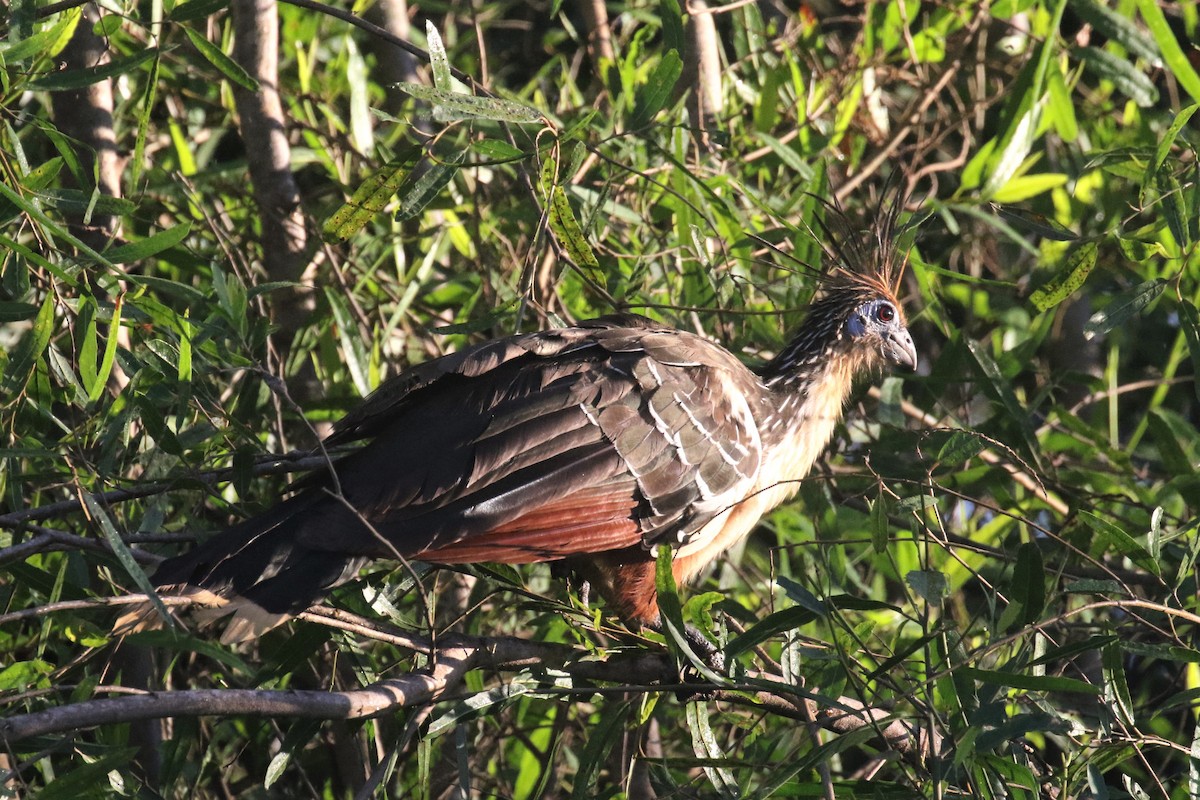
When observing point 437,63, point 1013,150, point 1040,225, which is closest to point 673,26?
point 437,63

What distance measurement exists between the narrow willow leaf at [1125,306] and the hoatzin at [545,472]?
0.86 metres

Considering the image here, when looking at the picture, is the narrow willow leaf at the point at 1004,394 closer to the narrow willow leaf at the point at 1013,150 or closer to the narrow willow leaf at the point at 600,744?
the narrow willow leaf at the point at 1013,150

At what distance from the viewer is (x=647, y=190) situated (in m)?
4.26

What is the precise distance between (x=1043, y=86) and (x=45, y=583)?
11.7ft

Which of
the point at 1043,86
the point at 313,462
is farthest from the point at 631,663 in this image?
the point at 1043,86

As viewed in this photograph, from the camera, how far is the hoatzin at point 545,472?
9.32ft

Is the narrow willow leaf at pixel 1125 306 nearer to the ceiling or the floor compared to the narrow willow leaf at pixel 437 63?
nearer to the floor

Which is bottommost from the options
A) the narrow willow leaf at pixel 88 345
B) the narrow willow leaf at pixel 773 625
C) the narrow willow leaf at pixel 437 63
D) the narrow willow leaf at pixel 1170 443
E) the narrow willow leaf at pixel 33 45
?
the narrow willow leaf at pixel 1170 443

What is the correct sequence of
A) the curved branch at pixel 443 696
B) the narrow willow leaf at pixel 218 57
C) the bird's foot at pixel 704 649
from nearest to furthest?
the curved branch at pixel 443 696 → the narrow willow leaf at pixel 218 57 → the bird's foot at pixel 704 649

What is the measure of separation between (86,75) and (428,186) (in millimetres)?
963

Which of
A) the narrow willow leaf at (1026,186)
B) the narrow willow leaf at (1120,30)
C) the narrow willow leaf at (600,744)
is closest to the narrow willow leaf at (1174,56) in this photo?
the narrow willow leaf at (1120,30)

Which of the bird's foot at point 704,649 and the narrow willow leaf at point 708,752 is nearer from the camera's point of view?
the narrow willow leaf at point 708,752

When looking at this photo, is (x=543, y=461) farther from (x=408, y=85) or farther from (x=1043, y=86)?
(x=1043, y=86)

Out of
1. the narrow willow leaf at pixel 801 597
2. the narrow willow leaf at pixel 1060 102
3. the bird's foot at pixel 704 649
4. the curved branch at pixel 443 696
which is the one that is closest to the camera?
the curved branch at pixel 443 696
